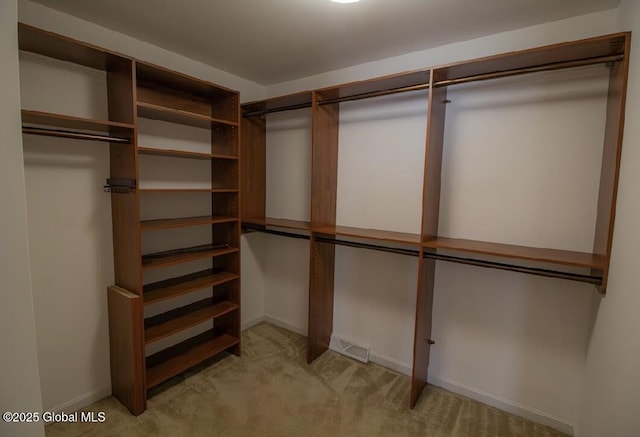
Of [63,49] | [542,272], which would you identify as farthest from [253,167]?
[542,272]

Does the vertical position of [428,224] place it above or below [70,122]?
below

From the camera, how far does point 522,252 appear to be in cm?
176

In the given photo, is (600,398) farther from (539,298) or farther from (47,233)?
(47,233)

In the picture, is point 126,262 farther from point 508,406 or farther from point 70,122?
point 508,406

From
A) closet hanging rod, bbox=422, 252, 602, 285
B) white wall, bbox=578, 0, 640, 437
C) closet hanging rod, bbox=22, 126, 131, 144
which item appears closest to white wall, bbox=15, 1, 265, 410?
closet hanging rod, bbox=22, 126, 131, 144

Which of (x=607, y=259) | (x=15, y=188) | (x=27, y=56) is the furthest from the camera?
(x=27, y=56)

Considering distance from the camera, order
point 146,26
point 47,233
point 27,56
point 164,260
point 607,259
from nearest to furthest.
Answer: point 607,259 → point 27,56 → point 47,233 → point 146,26 → point 164,260

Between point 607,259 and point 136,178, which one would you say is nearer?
point 607,259

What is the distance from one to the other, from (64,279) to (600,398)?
10.2ft

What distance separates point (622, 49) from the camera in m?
1.47

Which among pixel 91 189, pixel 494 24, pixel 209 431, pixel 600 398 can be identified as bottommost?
pixel 209 431

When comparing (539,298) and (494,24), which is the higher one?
(494,24)

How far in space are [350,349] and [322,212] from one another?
1305 mm

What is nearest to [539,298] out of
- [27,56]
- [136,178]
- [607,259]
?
[607,259]
